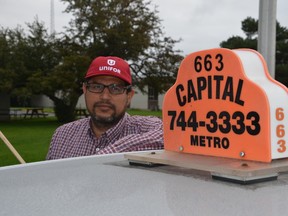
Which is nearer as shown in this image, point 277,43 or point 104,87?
point 104,87

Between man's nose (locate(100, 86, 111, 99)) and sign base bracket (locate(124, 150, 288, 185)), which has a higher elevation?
man's nose (locate(100, 86, 111, 99))

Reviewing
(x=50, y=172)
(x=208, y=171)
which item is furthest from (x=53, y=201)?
(x=208, y=171)

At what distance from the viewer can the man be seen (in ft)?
8.16

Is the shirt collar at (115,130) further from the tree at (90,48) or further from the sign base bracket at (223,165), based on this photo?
the tree at (90,48)

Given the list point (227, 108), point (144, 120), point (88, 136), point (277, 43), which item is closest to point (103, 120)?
point (88, 136)

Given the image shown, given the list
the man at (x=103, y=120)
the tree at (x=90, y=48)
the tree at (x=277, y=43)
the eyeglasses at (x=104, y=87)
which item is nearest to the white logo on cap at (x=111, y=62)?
the man at (x=103, y=120)

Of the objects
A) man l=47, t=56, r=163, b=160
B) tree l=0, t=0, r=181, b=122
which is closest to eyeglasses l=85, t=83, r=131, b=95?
man l=47, t=56, r=163, b=160

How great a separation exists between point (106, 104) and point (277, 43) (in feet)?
93.6

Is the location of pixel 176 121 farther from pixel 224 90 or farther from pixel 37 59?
pixel 37 59

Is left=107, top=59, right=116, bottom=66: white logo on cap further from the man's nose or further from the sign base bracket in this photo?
the sign base bracket

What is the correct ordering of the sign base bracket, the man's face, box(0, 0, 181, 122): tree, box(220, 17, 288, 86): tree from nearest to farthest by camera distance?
the sign base bracket, the man's face, box(0, 0, 181, 122): tree, box(220, 17, 288, 86): tree

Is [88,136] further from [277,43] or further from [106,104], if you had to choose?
[277,43]

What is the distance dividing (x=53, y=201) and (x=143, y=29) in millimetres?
21181

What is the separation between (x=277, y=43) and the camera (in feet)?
95.8
